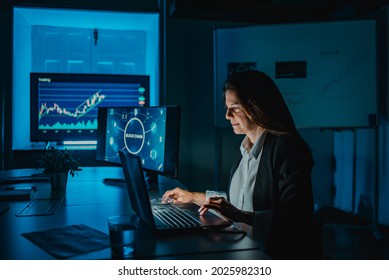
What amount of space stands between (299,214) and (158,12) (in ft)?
8.17

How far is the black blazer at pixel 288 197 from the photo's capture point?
1.38 meters

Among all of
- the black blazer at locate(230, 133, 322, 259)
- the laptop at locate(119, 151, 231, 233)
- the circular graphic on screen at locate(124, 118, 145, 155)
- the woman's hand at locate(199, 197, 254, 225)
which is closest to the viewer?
the laptop at locate(119, 151, 231, 233)

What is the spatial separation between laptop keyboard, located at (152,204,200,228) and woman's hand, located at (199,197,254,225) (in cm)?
6

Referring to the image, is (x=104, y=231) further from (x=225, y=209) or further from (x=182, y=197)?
(x=182, y=197)

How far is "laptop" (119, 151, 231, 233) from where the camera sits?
1105 mm

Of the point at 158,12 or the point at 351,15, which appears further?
the point at 351,15

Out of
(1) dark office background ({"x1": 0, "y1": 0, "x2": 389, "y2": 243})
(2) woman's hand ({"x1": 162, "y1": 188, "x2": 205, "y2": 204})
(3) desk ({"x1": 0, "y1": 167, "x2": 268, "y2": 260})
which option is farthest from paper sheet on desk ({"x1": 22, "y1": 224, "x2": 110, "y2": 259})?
(1) dark office background ({"x1": 0, "y1": 0, "x2": 389, "y2": 243})

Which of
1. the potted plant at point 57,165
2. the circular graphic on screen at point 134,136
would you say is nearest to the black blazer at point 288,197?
the circular graphic on screen at point 134,136

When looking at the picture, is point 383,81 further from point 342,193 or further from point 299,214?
point 299,214

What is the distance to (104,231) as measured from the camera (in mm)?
1161

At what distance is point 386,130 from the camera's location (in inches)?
134

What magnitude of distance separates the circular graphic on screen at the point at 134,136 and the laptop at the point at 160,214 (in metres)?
0.65

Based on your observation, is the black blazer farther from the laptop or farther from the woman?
the laptop

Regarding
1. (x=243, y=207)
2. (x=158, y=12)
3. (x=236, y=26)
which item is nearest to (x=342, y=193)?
(x=236, y=26)
